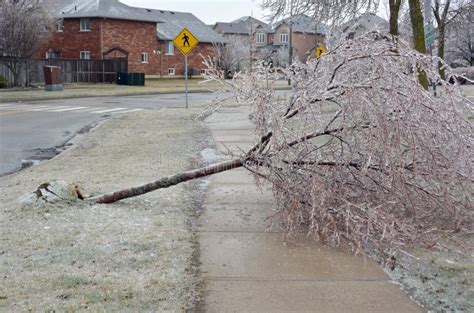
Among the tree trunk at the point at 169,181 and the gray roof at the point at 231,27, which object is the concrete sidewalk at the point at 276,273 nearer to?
the tree trunk at the point at 169,181

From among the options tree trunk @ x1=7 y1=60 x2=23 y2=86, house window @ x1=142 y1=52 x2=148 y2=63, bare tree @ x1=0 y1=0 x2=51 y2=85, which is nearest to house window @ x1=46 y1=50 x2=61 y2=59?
house window @ x1=142 y1=52 x2=148 y2=63

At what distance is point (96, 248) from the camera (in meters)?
5.08

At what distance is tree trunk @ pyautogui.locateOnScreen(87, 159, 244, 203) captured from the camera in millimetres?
6289

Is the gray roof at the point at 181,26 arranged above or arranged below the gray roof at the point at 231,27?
below

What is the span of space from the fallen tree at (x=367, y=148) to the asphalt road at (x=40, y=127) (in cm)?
615

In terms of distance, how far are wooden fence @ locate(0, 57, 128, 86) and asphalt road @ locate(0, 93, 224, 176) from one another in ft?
35.2

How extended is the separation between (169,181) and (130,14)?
155 feet

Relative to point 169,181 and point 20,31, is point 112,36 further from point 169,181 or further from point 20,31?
point 169,181

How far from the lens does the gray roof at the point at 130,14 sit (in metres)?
48.6

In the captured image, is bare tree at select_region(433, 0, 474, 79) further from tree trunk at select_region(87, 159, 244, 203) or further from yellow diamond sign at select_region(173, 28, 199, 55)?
tree trunk at select_region(87, 159, 244, 203)

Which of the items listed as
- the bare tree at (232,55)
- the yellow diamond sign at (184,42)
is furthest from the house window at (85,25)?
the yellow diamond sign at (184,42)

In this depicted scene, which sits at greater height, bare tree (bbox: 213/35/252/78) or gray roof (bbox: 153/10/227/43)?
gray roof (bbox: 153/10/227/43)

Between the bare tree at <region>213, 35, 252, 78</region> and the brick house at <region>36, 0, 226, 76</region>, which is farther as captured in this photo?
the brick house at <region>36, 0, 226, 76</region>

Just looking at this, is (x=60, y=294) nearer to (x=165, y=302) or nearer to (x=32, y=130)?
(x=165, y=302)
